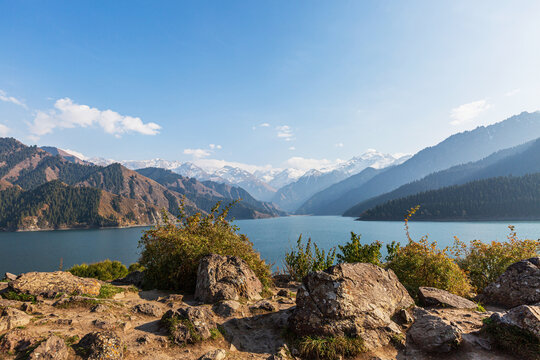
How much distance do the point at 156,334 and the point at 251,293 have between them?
426 centimetres

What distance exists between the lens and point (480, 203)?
528ft

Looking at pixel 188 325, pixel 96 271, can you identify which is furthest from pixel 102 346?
pixel 96 271

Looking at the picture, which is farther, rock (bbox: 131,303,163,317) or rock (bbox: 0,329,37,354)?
rock (bbox: 131,303,163,317)

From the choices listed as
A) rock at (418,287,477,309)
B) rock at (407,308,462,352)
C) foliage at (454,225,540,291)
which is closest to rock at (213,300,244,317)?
rock at (407,308,462,352)

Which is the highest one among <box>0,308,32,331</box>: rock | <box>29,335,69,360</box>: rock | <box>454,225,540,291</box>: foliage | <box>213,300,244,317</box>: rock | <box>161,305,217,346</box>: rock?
<box>0,308,32,331</box>: rock

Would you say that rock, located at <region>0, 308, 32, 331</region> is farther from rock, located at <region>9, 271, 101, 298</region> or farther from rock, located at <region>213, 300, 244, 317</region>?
rock, located at <region>213, 300, 244, 317</region>

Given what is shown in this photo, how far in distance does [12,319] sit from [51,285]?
9.71 feet

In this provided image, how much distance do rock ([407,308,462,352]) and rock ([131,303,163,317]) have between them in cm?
758

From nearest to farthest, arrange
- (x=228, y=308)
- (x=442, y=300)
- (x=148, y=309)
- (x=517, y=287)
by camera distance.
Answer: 1. (x=148, y=309)
2. (x=228, y=308)
3. (x=442, y=300)
4. (x=517, y=287)

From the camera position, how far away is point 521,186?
166750 millimetres

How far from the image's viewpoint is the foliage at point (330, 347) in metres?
6.21

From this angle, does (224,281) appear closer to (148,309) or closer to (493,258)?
(148,309)

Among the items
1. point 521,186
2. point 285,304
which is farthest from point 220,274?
point 521,186

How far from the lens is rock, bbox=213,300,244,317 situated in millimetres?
8385
